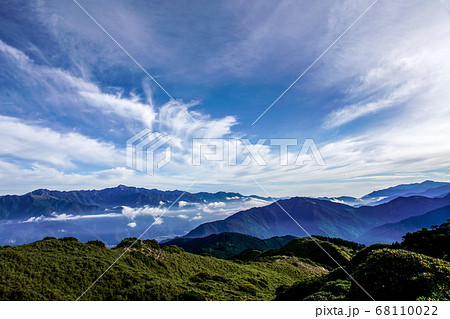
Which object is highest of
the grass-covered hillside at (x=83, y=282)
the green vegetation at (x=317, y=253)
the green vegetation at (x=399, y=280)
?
the green vegetation at (x=399, y=280)

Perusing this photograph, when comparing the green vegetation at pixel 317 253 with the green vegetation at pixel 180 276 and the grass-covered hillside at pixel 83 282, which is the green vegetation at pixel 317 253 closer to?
the green vegetation at pixel 180 276

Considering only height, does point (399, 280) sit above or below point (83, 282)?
above

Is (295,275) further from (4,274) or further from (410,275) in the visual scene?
(4,274)

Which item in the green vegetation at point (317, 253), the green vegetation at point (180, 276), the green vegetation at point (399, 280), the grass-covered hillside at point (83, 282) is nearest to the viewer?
the green vegetation at point (399, 280)

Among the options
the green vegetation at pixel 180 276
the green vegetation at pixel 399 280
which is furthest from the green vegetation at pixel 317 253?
the green vegetation at pixel 399 280

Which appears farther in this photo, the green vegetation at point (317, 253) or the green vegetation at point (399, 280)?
the green vegetation at point (317, 253)

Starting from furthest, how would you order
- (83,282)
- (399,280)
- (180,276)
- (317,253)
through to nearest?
(317,253), (180,276), (83,282), (399,280)

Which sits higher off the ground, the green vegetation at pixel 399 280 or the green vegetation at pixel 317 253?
the green vegetation at pixel 399 280

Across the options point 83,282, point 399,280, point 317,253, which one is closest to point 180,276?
point 83,282

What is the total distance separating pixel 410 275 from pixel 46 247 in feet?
171

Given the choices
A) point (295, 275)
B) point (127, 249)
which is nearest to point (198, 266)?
point (127, 249)

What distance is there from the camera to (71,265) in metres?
30.8

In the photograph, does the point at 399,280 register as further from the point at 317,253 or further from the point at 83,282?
the point at 317,253

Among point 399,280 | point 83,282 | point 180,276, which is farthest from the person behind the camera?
point 180,276
